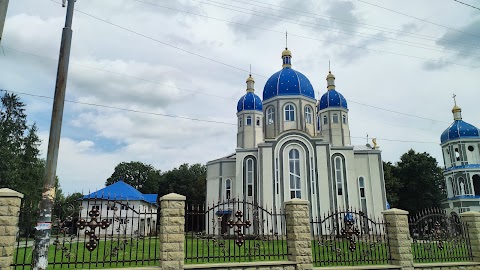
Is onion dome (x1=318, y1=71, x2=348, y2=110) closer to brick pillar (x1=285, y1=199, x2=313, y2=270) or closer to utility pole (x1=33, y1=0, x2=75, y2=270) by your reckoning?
brick pillar (x1=285, y1=199, x2=313, y2=270)

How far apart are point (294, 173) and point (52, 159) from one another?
21294 millimetres

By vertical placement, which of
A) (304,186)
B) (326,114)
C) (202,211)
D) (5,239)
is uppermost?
(326,114)

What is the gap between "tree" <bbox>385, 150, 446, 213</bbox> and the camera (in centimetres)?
4253

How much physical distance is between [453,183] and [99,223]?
42.2 meters

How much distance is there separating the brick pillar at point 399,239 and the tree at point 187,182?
45.2 meters

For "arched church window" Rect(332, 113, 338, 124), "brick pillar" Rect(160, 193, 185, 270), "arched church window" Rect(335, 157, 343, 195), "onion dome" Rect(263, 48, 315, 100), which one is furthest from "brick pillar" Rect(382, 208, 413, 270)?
"arched church window" Rect(332, 113, 338, 124)

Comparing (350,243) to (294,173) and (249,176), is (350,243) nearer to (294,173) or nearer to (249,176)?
(294,173)

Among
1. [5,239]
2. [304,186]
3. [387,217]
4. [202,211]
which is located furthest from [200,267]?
[304,186]

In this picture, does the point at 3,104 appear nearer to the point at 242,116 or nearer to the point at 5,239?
the point at 242,116

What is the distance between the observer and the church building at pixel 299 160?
86.0ft

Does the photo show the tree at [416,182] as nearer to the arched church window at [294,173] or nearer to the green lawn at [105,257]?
the arched church window at [294,173]

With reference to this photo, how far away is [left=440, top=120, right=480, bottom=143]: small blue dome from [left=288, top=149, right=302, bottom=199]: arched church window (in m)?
23.6

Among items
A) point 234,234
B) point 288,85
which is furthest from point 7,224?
point 288,85

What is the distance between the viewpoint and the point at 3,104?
30984mm
